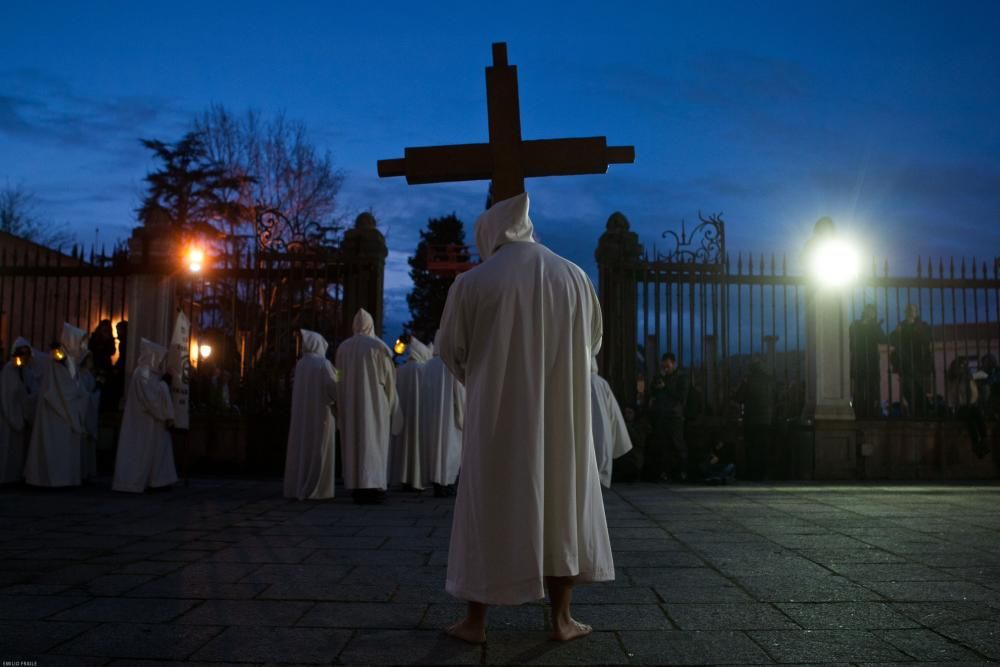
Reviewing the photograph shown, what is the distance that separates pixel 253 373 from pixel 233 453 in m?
1.23

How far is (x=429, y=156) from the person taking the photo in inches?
170

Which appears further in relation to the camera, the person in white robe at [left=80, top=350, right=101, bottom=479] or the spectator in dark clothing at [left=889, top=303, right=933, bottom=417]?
the spectator in dark clothing at [left=889, top=303, right=933, bottom=417]

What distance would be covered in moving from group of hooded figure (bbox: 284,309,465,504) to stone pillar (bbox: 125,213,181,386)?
12.2 feet

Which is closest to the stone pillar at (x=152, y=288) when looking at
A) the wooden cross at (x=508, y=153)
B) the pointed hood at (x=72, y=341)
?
the pointed hood at (x=72, y=341)

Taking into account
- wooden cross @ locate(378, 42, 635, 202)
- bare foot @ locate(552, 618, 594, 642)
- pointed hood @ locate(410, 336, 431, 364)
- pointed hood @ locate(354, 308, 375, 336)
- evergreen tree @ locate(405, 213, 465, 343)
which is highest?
evergreen tree @ locate(405, 213, 465, 343)

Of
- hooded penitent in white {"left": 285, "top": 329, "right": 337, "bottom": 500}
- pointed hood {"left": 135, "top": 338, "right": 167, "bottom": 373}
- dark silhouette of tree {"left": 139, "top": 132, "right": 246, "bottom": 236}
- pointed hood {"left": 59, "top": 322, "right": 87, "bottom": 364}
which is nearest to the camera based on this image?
hooded penitent in white {"left": 285, "top": 329, "right": 337, "bottom": 500}

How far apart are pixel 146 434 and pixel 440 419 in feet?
12.1

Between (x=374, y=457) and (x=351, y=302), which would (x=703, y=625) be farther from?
(x=351, y=302)

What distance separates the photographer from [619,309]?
39.9 feet

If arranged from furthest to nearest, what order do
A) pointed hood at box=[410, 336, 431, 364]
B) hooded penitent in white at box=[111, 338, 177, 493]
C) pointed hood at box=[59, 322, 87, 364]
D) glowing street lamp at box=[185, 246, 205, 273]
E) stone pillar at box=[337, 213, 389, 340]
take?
stone pillar at box=[337, 213, 389, 340] → glowing street lamp at box=[185, 246, 205, 273] → pointed hood at box=[410, 336, 431, 364] → pointed hood at box=[59, 322, 87, 364] → hooded penitent in white at box=[111, 338, 177, 493]

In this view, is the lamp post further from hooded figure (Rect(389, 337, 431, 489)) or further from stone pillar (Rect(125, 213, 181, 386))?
stone pillar (Rect(125, 213, 181, 386))

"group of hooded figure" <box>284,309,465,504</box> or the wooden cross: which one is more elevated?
the wooden cross

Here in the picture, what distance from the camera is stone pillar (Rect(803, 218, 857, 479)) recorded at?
39.5ft

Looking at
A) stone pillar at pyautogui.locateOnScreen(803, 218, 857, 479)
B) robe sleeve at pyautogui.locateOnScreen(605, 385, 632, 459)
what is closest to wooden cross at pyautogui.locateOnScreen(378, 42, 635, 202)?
robe sleeve at pyautogui.locateOnScreen(605, 385, 632, 459)
